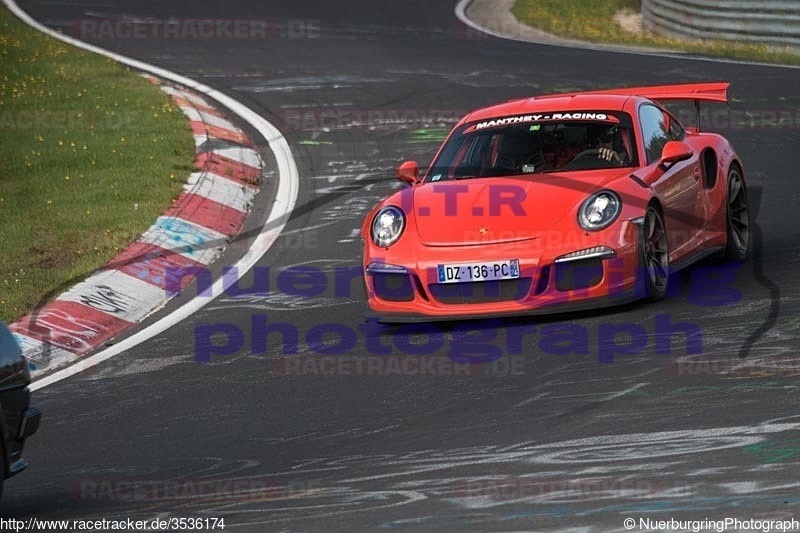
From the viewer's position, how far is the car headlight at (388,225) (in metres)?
8.95

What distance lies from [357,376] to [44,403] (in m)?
1.62

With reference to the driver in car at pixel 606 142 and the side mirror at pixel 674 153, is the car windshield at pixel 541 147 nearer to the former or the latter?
the driver in car at pixel 606 142

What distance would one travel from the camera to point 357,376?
25.8ft

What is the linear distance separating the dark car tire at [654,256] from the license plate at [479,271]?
736 mm

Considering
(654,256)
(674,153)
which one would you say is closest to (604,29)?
(674,153)

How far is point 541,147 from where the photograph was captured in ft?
31.7

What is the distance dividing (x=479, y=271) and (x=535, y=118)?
167cm

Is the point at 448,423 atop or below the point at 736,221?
below

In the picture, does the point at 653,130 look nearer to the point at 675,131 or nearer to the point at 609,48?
the point at 675,131

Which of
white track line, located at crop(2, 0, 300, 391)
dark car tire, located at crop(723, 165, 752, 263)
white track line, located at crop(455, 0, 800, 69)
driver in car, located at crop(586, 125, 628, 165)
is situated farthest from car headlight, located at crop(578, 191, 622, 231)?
white track line, located at crop(455, 0, 800, 69)

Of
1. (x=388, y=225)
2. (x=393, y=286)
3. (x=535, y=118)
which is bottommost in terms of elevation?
(x=393, y=286)

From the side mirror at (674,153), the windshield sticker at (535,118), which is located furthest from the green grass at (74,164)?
the side mirror at (674,153)

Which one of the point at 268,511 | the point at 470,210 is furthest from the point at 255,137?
the point at 268,511

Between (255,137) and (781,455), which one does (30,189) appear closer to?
(255,137)
